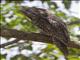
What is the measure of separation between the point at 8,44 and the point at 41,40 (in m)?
0.48

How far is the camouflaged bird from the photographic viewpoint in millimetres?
2451

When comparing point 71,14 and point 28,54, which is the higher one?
point 71,14

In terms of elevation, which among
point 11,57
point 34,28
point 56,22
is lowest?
point 11,57

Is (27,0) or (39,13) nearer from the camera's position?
(39,13)

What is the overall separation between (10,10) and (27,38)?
2.01ft

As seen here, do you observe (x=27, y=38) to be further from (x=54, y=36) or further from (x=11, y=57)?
(x=11, y=57)

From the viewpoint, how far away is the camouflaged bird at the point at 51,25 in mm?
2451

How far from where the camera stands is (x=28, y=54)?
2.95 meters

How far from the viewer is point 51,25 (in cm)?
262

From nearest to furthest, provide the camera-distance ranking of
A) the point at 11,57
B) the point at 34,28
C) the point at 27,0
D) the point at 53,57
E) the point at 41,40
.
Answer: the point at 41,40 → the point at 53,57 → the point at 11,57 → the point at 34,28 → the point at 27,0

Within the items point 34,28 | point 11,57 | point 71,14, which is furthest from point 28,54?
point 71,14

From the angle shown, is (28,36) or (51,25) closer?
(28,36)

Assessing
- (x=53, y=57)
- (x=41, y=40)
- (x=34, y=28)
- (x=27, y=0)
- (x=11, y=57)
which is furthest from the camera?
(x=27, y=0)

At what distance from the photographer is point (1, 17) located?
312 centimetres
